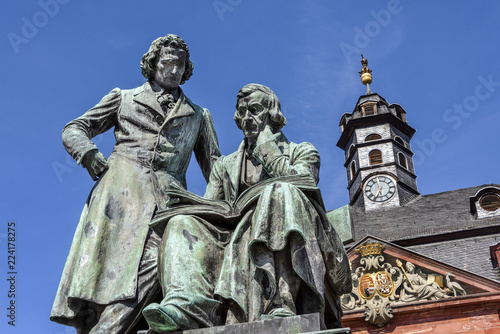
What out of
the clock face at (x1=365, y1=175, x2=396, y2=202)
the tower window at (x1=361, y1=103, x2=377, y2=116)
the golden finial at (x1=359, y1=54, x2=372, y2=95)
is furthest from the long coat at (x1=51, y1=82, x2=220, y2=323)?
the golden finial at (x1=359, y1=54, x2=372, y2=95)

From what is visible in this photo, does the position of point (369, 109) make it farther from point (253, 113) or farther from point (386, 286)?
point (253, 113)

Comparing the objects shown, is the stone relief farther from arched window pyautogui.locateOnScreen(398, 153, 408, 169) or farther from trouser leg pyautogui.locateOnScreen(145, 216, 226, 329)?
trouser leg pyautogui.locateOnScreen(145, 216, 226, 329)

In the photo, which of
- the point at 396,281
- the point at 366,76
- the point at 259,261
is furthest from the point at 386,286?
the point at 366,76

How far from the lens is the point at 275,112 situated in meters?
5.43

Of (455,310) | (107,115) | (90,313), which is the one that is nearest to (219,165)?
(107,115)

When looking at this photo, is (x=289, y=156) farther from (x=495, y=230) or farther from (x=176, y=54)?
(x=495, y=230)

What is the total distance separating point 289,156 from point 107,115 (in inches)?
53.7

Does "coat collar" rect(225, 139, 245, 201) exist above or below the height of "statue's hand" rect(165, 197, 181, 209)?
above

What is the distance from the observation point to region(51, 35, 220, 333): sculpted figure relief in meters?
4.86

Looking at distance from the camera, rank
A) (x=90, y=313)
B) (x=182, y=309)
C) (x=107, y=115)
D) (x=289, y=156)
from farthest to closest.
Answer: (x=107, y=115) → (x=289, y=156) → (x=90, y=313) → (x=182, y=309)

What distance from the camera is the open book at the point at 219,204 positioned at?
15.5ft

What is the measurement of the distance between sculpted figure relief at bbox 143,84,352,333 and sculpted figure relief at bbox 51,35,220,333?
359 mm

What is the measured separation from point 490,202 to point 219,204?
113 feet

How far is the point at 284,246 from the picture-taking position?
14.2 feet
